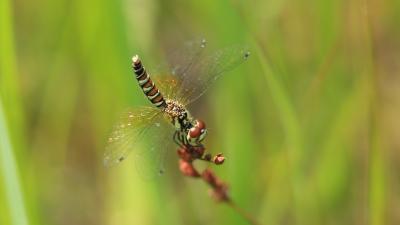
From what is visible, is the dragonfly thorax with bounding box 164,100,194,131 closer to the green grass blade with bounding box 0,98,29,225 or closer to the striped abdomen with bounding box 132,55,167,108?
the striped abdomen with bounding box 132,55,167,108

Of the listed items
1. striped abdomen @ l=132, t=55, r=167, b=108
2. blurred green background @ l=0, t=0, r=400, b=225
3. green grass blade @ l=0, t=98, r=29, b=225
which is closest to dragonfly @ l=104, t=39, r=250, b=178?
striped abdomen @ l=132, t=55, r=167, b=108

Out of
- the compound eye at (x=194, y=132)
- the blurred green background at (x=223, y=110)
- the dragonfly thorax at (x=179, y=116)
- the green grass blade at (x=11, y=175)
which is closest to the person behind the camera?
the compound eye at (x=194, y=132)

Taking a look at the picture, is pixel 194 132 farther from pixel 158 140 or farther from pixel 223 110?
pixel 223 110

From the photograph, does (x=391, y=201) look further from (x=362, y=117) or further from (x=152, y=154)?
(x=152, y=154)

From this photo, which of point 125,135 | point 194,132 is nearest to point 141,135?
point 125,135

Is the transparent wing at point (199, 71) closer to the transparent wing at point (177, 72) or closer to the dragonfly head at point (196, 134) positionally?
the transparent wing at point (177, 72)

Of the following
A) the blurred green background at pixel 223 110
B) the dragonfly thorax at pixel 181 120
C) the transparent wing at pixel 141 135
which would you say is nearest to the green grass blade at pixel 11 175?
the blurred green background at pixel 223 110
